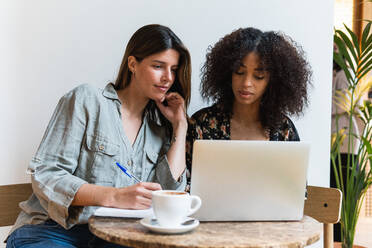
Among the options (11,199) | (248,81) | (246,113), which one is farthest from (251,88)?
(11,199)

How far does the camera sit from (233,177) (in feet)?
3.46

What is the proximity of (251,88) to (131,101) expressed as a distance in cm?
46

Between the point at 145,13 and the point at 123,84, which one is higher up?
the point at 145,13

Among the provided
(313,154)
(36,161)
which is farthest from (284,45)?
(36,161)

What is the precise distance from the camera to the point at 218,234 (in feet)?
3.23

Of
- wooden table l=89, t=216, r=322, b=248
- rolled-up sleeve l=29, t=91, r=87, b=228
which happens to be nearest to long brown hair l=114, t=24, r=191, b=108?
rolled-up sleeve l=29, t=91, r=87, b=228

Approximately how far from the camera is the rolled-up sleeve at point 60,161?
1227 millimetres

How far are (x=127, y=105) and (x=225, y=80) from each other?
1.49 ft

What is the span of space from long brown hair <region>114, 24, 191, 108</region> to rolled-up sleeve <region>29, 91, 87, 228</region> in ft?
0.77

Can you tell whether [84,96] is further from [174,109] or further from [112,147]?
[174,109]

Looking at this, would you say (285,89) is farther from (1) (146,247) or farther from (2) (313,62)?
(1) (146,247)

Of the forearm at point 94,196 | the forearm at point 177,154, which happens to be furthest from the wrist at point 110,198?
the forearm at point 177,154

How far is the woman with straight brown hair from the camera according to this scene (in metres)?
1.24

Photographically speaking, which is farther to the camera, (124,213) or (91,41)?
(91,41)
